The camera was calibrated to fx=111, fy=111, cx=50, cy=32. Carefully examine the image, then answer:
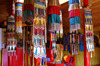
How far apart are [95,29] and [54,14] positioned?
160 inches

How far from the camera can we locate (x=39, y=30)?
259 centimetres

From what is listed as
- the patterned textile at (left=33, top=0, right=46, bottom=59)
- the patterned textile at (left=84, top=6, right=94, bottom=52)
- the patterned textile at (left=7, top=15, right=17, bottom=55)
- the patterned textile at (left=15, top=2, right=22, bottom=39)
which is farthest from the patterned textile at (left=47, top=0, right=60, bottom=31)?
the patterned textile at (left=7, top=15, right=17, bottom=55)

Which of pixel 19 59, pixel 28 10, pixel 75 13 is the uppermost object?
pixel 75 13

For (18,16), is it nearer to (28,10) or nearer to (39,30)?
(28,10)

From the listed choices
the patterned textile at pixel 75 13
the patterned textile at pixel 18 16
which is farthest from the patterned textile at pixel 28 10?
the patterned textile at pixel 18 16

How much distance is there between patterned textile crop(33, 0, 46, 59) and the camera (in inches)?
99.1

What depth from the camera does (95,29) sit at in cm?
612

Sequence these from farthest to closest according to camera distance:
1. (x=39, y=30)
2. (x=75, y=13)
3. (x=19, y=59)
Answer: (x=19, y=59) < (x=75, y=13) < (x=39, y=30)

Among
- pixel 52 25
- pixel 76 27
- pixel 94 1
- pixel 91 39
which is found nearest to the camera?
pixel 52 25

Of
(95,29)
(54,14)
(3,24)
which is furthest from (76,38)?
(3,24)

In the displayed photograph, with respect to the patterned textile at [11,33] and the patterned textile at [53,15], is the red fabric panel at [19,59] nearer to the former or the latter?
the patterned textile at [11,33]

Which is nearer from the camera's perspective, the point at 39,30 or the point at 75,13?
the point at 39,30

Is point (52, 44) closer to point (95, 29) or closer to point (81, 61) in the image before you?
point (95, 29)

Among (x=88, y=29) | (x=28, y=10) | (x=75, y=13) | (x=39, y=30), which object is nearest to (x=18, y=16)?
(x=28, y=10)
